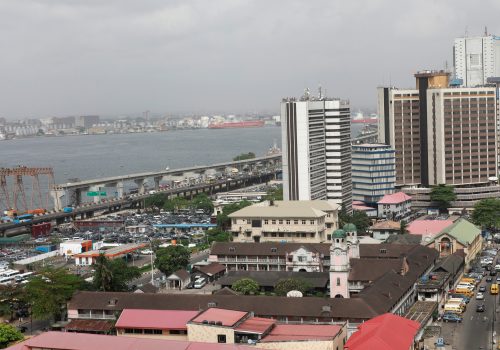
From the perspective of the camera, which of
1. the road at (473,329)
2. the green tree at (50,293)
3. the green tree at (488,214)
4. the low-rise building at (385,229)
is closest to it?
the road at (473,329)

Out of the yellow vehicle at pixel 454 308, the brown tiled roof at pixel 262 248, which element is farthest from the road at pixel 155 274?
the yellow vehicle at pixel 454 308

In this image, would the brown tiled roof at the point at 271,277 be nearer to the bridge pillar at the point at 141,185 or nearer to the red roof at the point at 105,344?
the red roof at the point at 105,344

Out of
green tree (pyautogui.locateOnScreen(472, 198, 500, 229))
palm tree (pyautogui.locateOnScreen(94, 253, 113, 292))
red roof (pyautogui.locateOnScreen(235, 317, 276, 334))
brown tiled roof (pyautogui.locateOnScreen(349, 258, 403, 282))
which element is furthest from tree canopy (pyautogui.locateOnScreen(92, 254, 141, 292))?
green tree (pyautogui.locateOnScreen(472, 198, 500, 229))

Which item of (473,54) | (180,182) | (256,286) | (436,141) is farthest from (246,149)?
(256,286)

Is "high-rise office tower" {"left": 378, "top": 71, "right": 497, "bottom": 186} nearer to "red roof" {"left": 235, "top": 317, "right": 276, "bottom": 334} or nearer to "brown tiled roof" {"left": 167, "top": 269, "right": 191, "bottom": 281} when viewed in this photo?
"brown tiled roof" {"left": 167, "top": 269, "right": 191, "bottom": 281}

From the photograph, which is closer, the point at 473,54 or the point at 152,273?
the point at 152,273

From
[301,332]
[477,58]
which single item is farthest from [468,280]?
[477,58]

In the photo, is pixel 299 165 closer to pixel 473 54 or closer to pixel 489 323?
pixel 489 323
